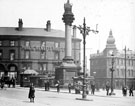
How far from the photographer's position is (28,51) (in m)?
71.5

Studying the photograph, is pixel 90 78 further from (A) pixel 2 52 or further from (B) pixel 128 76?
(B) pixel 128 76

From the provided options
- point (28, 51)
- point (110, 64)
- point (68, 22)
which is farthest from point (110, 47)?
point (68, 22)

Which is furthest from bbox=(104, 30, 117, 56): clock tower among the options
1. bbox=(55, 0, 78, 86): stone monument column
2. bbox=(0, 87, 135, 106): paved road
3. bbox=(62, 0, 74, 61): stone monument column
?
bbox=(0, 87, 135, 106): paved road

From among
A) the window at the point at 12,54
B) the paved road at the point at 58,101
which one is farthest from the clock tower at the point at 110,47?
the paved road at the point at 58,101

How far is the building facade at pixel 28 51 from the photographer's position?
2783 inches

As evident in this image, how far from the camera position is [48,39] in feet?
239

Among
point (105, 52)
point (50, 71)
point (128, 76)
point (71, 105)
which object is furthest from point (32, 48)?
point (71, 105)

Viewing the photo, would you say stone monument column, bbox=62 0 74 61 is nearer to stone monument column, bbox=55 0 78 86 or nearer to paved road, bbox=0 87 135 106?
stone monument column, bbox=55 0 78 86

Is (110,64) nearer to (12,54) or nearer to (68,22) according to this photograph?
(12,54)

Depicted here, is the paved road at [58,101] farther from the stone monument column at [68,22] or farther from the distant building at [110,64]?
the distant building at [110,64]

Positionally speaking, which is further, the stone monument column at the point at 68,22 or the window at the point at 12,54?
the window at the point at 12,54

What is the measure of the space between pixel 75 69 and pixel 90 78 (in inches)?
172

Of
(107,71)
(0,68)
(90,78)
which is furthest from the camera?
(107,71)

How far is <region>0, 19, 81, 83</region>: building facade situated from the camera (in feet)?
232
